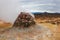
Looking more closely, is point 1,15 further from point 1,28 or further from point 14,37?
point 14,37

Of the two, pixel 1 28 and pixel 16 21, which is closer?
pixel 1 28

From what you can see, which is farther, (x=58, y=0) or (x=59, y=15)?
(x=58, y=0)

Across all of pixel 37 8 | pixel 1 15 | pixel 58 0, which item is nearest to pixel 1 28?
pixel 1 15

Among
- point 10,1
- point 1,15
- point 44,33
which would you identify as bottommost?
point 44,33

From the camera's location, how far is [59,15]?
7.61ft

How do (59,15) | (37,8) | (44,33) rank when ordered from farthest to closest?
(37,8) → (59,15) → (44,33)

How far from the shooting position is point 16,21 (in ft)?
6.55

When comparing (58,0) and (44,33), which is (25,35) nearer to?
(44,33)

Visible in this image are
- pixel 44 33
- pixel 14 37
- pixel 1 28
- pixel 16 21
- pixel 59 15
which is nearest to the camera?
pixel 14 37

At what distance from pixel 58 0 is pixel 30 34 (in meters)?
1.15

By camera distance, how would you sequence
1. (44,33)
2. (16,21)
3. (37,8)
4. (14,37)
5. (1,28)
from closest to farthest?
(14,37)
(44,33)
(1,28)
(16,21)
(37,8)

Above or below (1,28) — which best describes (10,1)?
above

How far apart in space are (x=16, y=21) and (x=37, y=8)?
2.06ft

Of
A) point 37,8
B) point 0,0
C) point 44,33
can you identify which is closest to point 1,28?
point 0,0
